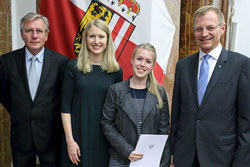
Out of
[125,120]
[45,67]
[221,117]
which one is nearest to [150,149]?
[125,120]

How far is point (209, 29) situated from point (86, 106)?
3.33 feet

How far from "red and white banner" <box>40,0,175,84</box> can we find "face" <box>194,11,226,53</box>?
3.43ft

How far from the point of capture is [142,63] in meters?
1.94

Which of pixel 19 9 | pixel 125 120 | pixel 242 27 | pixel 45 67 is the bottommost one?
pixel 125 120

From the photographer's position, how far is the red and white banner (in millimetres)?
2645

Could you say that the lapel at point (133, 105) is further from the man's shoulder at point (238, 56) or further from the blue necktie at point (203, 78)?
the man's shoulder at point (238, 56)

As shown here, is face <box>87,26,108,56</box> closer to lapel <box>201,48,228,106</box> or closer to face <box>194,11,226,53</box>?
face <box>194,11,226,53</box>

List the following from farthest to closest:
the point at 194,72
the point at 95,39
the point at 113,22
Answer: the point at 113,22 → the point at 95,39 → the point at 194,72

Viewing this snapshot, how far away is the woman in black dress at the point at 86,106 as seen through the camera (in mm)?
2010

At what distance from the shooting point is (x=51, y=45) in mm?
2680

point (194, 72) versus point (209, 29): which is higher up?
point (209, 29)

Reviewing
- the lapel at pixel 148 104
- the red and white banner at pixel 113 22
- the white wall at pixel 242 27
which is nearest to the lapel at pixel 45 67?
the red and white banner at pixel 113 22

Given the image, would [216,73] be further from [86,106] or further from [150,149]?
[86,106]

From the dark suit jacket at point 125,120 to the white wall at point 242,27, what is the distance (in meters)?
8.45
